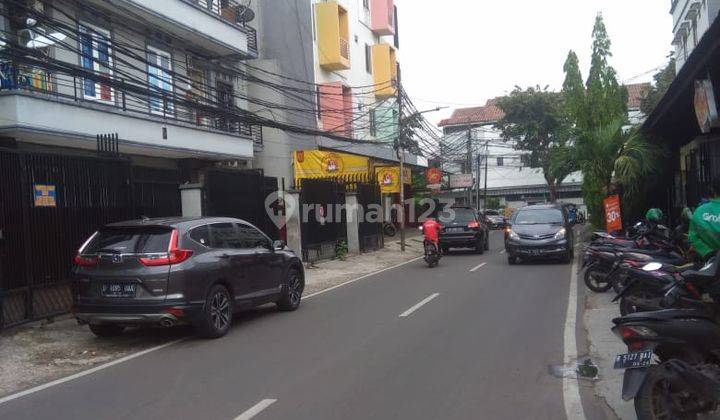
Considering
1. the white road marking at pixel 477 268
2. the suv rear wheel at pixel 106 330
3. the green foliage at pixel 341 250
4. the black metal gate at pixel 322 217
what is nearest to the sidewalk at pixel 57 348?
the suv rear wheel at pixel 106 330

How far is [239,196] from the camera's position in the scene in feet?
53.5

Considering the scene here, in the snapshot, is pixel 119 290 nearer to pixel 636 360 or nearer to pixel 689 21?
pixel 636 360

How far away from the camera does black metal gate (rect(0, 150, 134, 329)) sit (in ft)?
31.9

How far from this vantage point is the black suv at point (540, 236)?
17.0 m

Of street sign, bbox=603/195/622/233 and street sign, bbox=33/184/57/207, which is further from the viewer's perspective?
street sign, bbox=603/195/622/233

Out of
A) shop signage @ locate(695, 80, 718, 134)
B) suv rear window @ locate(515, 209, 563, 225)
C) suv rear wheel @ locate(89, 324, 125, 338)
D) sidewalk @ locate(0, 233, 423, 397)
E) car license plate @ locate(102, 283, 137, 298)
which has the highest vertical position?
shop signage @ locate(695, 80, 718, 134)

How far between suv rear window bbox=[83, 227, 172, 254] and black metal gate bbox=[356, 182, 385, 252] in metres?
15.8

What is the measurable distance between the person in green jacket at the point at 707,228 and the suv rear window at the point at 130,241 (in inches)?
246

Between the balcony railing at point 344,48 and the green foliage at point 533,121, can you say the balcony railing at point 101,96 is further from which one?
the green foliage at point 533,121

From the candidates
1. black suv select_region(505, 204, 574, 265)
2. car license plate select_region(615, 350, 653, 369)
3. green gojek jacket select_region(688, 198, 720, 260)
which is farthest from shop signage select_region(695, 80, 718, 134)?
black suv select_region(505, 204, 574, 265)

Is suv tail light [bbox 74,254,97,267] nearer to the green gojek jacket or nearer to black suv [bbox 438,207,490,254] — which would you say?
the green gojek jacket

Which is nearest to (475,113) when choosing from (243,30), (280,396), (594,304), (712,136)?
(243,30)

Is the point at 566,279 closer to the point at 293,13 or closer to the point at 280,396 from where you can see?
the point at 280,396

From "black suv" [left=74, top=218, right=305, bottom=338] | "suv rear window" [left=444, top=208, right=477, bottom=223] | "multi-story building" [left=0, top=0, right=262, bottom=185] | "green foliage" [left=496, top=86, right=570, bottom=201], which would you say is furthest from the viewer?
"green foliage" [left=496, top=86, right=570, bottom=201]
